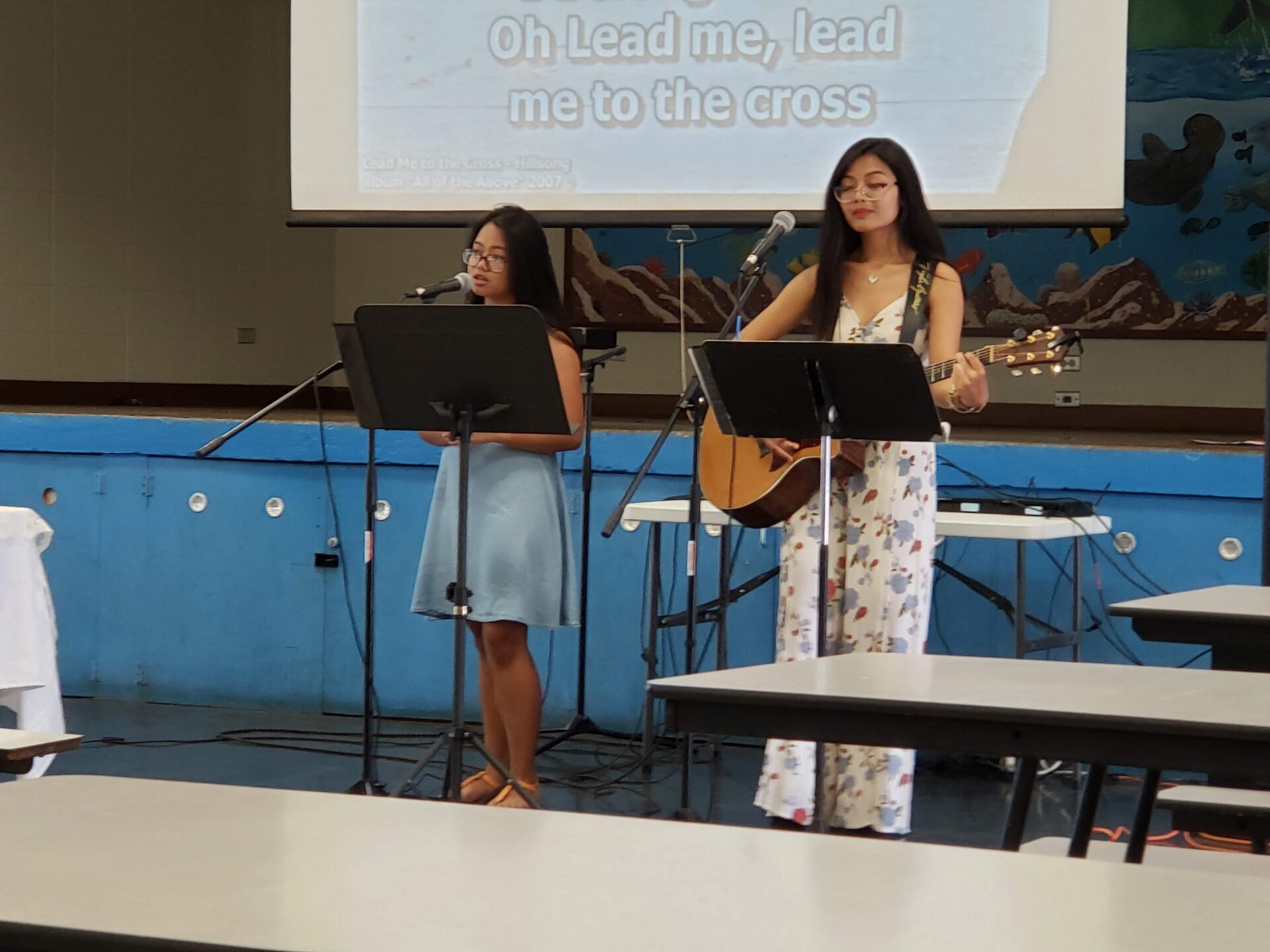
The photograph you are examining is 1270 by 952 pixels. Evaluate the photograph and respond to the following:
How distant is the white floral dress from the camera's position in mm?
3375

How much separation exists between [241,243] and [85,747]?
13.7ft

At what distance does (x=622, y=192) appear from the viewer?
4934 millimetres

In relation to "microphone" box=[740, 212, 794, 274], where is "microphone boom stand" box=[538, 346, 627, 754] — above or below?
below

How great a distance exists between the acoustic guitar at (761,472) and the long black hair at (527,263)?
1.44 ft

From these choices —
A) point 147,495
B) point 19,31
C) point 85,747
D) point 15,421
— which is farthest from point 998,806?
point 19,31

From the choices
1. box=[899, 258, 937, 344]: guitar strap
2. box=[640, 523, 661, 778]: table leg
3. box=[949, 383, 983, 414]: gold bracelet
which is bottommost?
box=[640, 523, 661, 778]: table leg

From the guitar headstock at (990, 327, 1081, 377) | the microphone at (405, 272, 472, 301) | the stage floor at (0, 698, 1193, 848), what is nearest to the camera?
the guitar headstock at (990, 327, 1081, 377)

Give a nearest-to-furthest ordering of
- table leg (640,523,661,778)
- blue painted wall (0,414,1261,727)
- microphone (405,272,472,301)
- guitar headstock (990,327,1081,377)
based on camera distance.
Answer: guitar headstock (990,327,1081,377)
microphone (405,272,472,301)
table leg (640,523,661,778)
blue painted wall (0,414,1261,727)

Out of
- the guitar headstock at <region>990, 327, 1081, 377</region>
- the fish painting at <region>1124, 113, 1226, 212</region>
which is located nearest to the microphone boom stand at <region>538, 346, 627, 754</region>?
the guitar headstock at <region>990, 327, 1081, 377</region>

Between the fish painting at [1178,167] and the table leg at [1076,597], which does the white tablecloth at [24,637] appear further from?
the fish painting at [1178,167]

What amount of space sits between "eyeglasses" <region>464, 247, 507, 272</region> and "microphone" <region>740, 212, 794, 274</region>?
0.57 meters

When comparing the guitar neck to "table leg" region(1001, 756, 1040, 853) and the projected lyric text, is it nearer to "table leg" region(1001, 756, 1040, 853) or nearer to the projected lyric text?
"table leg" region(1001, 756, 1040, 853)

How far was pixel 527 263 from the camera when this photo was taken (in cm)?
365

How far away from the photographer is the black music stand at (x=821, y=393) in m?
2.85
